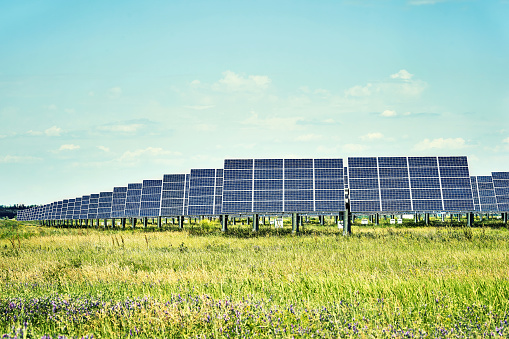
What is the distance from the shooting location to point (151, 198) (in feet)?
159

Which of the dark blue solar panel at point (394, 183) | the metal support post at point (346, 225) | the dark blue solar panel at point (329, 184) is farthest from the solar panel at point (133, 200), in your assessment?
the dark blue solar panel at point (394, 183)

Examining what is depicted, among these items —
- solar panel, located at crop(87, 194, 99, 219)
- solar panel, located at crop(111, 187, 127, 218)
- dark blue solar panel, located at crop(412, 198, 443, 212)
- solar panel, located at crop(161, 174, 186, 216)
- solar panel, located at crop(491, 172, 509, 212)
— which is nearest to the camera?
dark blue solar panel, located at crop(412, 198, 443, 212)

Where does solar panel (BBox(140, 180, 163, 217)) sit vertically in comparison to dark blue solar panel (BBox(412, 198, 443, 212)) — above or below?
above

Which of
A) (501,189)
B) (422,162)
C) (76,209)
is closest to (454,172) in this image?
(422,162)

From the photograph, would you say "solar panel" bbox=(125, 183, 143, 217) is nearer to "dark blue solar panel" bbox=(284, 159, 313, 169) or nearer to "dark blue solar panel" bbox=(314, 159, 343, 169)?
"dark blue solar panel" bbox=(284, 159, 313, 169)

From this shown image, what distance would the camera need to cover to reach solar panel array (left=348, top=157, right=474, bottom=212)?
2616 centimetres

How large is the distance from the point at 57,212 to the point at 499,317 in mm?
94876

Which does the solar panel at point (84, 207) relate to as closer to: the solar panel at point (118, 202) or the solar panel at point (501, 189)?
the solar panel at point (118, 202)

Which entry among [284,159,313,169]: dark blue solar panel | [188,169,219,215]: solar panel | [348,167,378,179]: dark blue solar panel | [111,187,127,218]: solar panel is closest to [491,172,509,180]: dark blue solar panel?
[348,167,378,179]: dark blue solar panel

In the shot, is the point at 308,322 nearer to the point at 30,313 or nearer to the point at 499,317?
the point at 499,317

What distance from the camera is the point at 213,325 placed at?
5816 millimetres

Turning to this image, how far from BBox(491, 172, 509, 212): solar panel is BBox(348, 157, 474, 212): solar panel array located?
17.2 meters

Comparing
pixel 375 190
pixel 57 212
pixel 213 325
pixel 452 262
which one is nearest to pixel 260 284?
pixel 213 325

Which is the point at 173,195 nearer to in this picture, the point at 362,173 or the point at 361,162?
the point at 361,162
